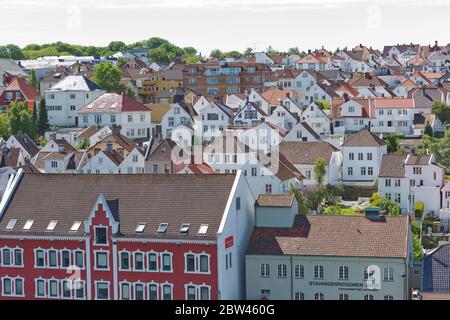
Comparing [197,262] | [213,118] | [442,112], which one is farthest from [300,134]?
[197,262]

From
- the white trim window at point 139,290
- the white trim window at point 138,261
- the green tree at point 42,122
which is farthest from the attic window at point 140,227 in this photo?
the green tree at point 42,122

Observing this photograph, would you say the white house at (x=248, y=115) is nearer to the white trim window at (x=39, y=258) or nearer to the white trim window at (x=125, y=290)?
the white trim window at (x=39, y=258)

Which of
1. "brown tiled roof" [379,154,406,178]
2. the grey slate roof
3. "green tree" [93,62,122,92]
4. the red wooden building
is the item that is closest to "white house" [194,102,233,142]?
"green tree" [93,62,122,92]

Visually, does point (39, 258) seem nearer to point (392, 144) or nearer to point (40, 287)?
point (40, 287)

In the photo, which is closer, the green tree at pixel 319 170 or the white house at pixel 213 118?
the green tree at pixel 319 170

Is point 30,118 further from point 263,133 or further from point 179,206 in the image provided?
point 179,206

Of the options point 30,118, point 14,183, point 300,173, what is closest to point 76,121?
point 30,118

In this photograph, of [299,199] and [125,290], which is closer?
[125,290]
